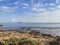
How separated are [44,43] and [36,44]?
699 mm

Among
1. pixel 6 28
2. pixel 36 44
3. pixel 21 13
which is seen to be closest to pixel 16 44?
pixel 36 44

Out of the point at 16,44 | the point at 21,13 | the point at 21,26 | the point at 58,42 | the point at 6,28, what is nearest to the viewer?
the point at 16,44

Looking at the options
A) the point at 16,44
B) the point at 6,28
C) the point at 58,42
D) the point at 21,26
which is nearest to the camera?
the point at 16,44

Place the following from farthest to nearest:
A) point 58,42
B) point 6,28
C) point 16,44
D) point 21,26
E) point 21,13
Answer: point 21,26 < point 6,28 < point 21,13 < point 58,42 < point 16,44

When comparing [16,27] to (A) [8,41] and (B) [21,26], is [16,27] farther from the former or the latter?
(A) [8,41]

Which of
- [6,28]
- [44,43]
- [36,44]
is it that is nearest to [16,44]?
[36,44]

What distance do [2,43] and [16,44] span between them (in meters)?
0.54

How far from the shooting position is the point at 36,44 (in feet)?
24.2

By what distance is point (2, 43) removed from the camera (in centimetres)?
730

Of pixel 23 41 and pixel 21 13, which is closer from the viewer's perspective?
pixel 23 41

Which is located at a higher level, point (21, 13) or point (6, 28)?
point (21, 13)

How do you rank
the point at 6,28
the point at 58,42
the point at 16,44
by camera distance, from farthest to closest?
1. the point at 6,28
2. the point at 58,42
3. the point at 16,44

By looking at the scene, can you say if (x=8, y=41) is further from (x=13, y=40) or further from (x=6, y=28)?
(x=6, y=28)

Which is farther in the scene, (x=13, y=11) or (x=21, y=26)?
(x=21, y=26)
